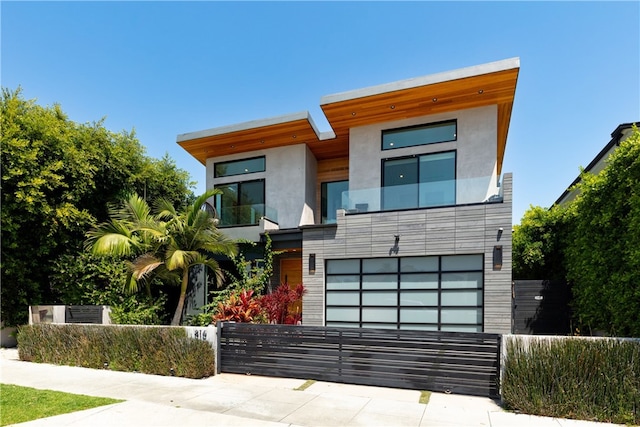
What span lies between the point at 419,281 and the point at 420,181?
3.47m

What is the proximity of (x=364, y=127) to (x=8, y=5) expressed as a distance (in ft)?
34.5

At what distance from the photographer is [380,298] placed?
1044 centimetres

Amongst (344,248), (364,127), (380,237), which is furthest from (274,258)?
(364,127)

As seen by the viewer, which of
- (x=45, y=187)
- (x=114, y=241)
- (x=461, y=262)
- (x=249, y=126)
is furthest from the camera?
(x=249, y=126)

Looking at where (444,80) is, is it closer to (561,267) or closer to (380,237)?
(380,237)

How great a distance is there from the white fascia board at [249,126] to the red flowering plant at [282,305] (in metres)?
6.07

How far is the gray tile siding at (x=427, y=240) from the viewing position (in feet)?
29.9

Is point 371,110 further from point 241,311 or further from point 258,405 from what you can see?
point 258,405

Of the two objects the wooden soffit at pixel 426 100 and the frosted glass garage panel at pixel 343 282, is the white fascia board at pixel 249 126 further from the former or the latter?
the frosted glass garage panel at pixel 343 282

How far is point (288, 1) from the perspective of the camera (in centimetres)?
945

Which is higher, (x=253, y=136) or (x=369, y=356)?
(x=253, y=136)

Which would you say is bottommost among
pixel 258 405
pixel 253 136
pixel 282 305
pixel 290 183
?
pixel 258 405

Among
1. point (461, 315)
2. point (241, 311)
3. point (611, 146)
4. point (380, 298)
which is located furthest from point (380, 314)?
point (611, 146)

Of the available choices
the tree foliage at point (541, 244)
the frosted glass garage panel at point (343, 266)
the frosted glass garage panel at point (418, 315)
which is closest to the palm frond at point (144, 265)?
the frosted glass garage panel at point (343, 266)
